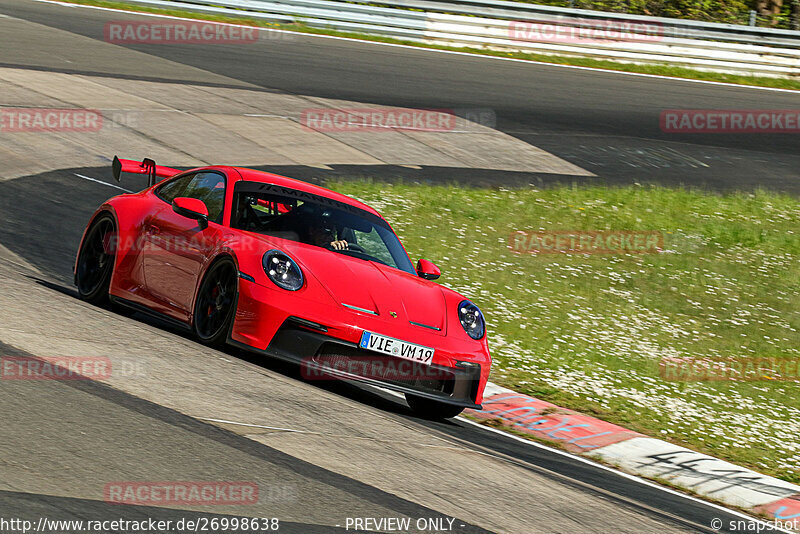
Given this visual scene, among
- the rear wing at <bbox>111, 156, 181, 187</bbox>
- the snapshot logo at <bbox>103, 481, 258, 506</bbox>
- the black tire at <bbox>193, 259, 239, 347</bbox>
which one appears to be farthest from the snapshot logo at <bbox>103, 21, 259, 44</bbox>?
the snapshot logo at <bbox>103, 481, 258, 506</bbox>

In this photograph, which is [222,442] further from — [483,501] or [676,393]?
[676,393]

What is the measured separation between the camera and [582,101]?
21859 mm

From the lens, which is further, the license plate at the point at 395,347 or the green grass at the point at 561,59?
the green grass at the point at 561,59

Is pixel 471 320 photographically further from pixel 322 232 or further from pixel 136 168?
pixel 136 168

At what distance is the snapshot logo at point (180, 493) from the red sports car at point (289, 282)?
2211mm

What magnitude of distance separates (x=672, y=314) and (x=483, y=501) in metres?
6.55

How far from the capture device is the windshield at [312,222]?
7.67 meters

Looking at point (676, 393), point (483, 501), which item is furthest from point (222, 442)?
point (676, 393)
